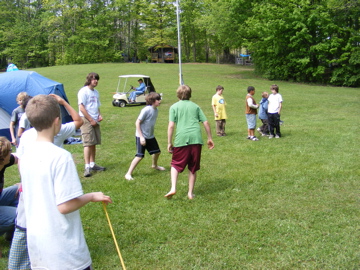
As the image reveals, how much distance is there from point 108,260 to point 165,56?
49902mm

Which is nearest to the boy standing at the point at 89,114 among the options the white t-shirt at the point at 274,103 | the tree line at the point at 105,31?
the white t-shirt at the point at 274,103

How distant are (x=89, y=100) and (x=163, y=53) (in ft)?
154

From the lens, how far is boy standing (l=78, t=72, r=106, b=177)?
614 centimetres

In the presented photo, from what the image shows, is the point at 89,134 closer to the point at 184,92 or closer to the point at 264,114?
the point at 184,92

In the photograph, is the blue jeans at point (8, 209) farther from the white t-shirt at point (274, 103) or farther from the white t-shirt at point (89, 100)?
the white t-shirt at point (274, 103)

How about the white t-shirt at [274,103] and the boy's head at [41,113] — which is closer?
the boy's head at [41,113]

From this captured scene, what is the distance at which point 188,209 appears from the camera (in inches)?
182

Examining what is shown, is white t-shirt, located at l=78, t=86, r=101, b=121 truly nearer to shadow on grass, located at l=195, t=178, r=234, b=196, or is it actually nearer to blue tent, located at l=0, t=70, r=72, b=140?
shadow on grass, located at l=195, t=178, r=234, b=196

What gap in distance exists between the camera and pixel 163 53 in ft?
170

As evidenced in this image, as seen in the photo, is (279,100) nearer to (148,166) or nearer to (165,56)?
(148,166)

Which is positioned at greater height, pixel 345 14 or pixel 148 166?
pixel 345 14

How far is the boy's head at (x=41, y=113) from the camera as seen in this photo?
6.41ft

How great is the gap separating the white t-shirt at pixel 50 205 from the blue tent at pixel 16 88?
27.5 ft

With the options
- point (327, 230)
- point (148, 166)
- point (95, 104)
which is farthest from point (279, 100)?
point (327, 230)
